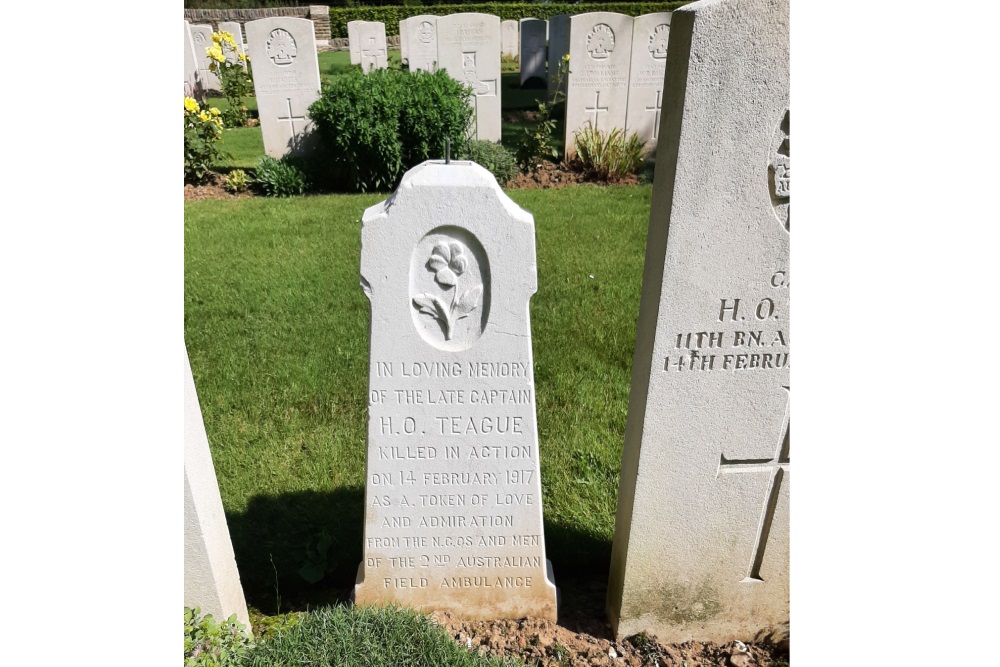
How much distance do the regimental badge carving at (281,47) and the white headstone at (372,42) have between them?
4.22 metres

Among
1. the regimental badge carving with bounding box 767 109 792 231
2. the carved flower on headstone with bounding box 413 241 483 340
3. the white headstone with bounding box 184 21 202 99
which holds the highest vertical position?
the white headstone with bounding box 184 21 202 99

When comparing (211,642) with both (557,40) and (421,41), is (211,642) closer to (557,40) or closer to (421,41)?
(421,41)

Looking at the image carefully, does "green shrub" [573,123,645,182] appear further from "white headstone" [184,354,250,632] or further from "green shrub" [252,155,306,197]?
"white headstone" [184,354,250,632]

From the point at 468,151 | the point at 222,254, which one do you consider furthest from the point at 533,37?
the point at 222,254

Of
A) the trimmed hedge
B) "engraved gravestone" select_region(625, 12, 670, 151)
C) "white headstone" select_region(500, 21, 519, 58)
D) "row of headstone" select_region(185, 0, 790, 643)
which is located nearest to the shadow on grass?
"row of headstone" select_region(185, 0, 790, 643)

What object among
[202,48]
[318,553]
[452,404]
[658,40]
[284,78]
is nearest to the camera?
[452,404]

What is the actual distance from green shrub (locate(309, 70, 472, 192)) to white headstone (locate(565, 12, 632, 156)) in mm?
1599

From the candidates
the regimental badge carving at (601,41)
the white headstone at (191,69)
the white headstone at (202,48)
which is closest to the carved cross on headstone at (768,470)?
the regimental badge carving at (601,41)

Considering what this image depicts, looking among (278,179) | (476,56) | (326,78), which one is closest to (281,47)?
(326,78)

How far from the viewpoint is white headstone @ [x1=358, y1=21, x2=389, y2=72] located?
12875 millimetres

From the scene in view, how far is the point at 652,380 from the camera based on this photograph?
7.57ft

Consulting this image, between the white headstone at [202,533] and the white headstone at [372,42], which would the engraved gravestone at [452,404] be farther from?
the white headstone at [372,42]

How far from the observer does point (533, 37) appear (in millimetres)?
15664

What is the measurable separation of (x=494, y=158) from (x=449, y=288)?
6963mm
